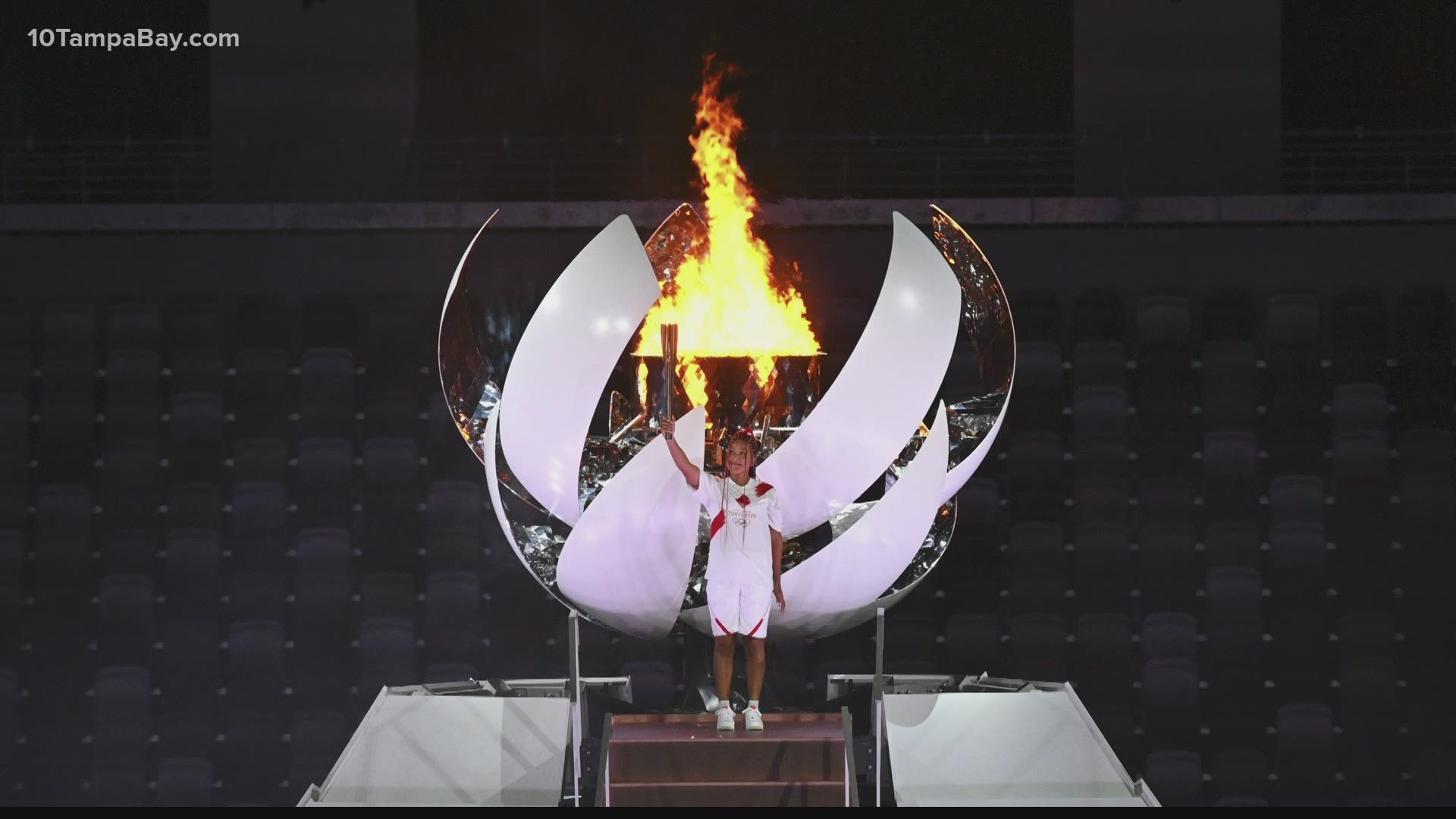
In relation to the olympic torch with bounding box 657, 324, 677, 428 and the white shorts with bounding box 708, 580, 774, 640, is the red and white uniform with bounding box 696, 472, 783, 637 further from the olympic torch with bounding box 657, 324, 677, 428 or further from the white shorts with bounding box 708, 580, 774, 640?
the olympic torch with bounding box 657, 324, 677, 428

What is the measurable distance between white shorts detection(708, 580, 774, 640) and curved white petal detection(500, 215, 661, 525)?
0.79 metres

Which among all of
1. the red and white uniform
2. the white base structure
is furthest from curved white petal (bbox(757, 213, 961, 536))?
the white base structure

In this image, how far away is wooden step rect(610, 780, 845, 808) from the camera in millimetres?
5789

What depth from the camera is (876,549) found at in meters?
6.32

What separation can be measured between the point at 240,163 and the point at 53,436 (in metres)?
2.15

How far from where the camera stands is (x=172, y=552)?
28.0 ft

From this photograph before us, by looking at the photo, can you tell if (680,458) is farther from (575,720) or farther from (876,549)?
(575,720)

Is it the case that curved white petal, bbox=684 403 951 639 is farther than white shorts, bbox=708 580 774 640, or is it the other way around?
curved white petal, bbox=684 403 951 639

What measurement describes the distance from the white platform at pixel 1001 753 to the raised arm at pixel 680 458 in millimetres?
1420

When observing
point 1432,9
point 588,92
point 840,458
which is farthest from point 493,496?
point 1432,9

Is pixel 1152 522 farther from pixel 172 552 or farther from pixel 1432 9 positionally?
pixel 172 552

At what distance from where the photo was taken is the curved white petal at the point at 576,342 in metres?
6.21

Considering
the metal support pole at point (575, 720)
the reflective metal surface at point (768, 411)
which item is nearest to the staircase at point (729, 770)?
the metal support pole at point (575, 720)

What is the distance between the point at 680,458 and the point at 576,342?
24.7 inches
